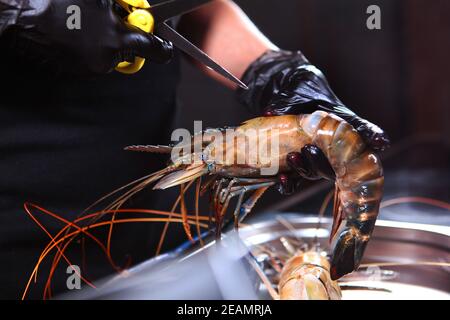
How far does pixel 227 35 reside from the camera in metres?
0.71

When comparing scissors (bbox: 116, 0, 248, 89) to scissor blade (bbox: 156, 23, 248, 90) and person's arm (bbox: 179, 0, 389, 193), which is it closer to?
scissor blade (bbox: 156, 23, 248, 90)

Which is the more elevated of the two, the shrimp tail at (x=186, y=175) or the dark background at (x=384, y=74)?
the dark background at (x=384, y=74)

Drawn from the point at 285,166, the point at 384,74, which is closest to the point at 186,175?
the point at 285,166

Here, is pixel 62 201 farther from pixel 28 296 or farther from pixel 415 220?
pixel 415 220

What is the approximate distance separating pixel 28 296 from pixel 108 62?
25 cm

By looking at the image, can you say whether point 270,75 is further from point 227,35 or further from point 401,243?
point 401,243

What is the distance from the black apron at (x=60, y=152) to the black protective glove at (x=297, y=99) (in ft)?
0.33

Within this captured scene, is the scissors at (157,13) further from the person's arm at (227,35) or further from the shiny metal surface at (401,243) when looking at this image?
the shiny metal surface at (401,243)

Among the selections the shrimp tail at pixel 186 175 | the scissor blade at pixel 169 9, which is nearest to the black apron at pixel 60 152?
the shrimp tail at pixel 186 175

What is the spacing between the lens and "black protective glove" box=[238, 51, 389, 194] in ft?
1.67

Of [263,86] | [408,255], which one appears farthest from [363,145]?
[408,255]

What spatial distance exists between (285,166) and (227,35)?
0.25 metres

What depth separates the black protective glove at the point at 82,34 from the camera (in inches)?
18.9

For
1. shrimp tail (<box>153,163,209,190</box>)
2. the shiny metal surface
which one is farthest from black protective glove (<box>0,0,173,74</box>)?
the shiny metal surface
